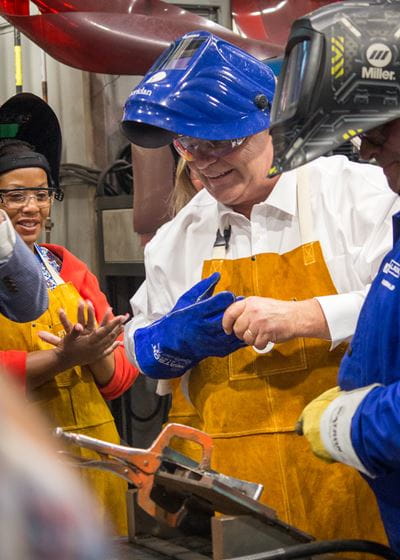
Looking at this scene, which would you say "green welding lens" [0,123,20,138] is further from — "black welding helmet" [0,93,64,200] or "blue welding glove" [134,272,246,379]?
"blue welding glove" [134,272,246,379]

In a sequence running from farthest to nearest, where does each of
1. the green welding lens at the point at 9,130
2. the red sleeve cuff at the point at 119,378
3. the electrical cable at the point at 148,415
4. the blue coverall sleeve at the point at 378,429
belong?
the electrical cable at the point at 148,415 < the green welding lens at the point at 9,130 < the red sleeve cuff at the point at 119,378 < the blue coverall sleeve at the point at 378,429

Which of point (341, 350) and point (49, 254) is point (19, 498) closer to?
point (341, 350)

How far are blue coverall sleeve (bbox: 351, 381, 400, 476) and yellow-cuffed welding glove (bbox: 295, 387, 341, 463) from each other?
8 cm

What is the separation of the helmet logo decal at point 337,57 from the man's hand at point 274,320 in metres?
0.57

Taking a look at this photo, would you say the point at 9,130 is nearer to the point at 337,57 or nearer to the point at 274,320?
the point at 274,320

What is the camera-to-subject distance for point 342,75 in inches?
50.4

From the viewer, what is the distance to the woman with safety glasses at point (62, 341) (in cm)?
255

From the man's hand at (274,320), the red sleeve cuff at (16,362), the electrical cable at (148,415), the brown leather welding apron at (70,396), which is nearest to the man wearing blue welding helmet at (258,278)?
the man's hand at (274,320)

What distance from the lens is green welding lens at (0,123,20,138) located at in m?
2.94

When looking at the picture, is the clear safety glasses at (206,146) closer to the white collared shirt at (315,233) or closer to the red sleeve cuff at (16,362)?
the white collared shirt at (315,233)

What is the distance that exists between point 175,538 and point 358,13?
3.19ft

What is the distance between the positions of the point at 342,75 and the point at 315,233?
2.14 ft

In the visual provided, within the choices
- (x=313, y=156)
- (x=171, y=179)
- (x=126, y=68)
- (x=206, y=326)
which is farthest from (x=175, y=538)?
(x=126, y=68)

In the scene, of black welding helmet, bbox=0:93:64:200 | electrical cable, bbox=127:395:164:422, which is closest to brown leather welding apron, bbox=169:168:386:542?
black welding helmet, bbox=0:93:64:200
